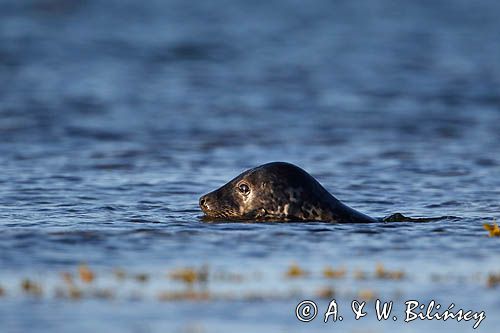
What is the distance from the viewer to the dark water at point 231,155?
368 inches

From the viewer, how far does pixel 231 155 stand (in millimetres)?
18672

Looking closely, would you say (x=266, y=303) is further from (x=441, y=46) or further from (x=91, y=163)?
(x=441, y=46)

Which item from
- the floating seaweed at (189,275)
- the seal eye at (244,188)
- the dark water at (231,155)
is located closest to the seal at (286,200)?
the seal eye at (244,188)

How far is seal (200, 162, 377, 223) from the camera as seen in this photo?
41.7 ft

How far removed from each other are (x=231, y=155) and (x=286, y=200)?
6007 millimetres

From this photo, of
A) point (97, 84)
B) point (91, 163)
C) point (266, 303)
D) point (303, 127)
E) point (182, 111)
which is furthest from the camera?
point (97, 84)

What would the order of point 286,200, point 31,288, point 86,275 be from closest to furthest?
point 31,288 < point 86,275 < point 286,200

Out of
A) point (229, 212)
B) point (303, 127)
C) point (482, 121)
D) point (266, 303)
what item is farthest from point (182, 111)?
point (266, 303)

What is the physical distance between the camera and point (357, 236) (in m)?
11.8

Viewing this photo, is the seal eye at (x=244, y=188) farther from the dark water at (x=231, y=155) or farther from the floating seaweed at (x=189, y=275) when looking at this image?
the floating seaweed at (x=189, y=275)

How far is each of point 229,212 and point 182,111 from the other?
11.1 metres

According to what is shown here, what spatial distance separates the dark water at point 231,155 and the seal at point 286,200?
0.28 meters

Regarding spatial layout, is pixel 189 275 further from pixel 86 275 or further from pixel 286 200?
pixel 286 200

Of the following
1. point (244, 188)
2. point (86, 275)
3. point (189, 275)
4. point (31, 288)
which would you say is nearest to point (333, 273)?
point (189, 275)
